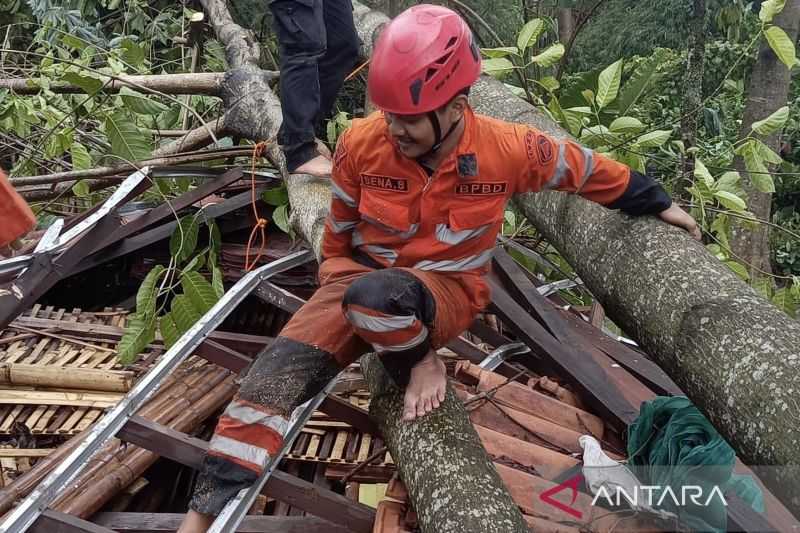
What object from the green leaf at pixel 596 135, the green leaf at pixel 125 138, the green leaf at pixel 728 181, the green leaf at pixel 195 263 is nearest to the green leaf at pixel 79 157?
the green leaf at pixel 125 138

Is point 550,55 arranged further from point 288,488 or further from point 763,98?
point 763,98

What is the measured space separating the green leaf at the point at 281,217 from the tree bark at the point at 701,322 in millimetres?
1616

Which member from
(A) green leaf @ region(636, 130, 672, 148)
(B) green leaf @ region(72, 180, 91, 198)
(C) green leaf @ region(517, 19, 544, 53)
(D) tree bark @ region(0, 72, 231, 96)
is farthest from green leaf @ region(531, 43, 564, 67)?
(B) green leaf @ region(72, 180, 91, 198)

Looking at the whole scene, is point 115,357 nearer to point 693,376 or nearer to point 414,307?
point 414,307

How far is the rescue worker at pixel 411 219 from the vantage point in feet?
6.17

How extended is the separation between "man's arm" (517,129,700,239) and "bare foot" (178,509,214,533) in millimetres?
1300

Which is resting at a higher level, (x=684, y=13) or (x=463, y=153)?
(x=463, y=153)

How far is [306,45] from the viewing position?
3.04m

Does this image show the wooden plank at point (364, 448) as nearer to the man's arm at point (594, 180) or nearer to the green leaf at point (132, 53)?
the man's arm at point (594, 180)

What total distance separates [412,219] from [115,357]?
202cm

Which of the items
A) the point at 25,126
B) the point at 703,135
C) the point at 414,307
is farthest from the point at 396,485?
the point at 703,135

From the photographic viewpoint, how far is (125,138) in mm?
3693

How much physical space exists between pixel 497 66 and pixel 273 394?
6.72 feet

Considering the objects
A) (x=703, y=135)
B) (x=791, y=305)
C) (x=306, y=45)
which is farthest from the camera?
(x=703, y=135)
